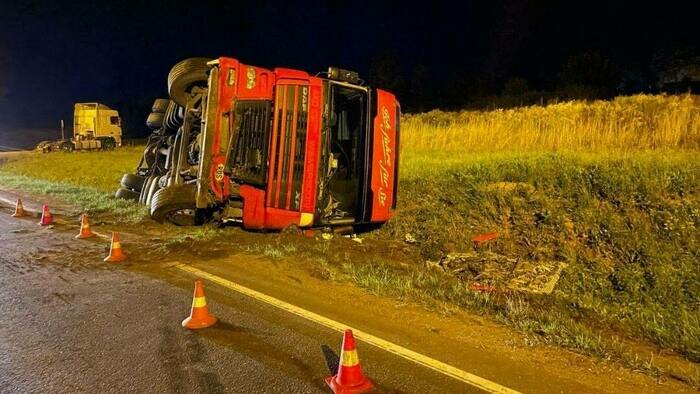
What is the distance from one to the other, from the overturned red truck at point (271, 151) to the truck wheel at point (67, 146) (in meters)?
29.2

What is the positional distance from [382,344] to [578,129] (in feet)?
27.2

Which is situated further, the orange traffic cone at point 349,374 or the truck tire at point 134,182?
the truck tire at point 134,182

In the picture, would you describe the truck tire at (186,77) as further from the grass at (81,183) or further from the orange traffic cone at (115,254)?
the grass at (81,183)

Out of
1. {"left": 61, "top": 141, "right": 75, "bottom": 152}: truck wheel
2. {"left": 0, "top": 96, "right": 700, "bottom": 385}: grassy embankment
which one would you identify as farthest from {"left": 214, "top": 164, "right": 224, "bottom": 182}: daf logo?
{"left": 61, "top": 141, "right": 75, "bottom": 152}: truck wheel

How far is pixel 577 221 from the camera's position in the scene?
6.69 metres

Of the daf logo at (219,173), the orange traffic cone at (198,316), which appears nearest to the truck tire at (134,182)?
the daf logo at (219,173)

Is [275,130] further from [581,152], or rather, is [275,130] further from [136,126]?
[136,126]

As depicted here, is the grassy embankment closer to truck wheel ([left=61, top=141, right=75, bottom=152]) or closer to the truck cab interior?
the truck cab interior

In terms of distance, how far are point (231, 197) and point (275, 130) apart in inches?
41.5

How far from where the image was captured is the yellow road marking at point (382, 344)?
3.28 metres

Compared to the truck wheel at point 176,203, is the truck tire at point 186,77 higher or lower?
higher

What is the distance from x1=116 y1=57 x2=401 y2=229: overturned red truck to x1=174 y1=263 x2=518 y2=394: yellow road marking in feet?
4.94

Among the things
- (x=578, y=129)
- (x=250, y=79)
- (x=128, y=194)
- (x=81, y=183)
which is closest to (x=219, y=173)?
(x=250, y=79)

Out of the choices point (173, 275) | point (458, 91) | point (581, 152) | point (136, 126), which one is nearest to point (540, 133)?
point (581, 152)
